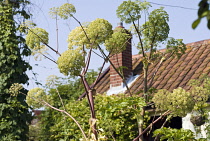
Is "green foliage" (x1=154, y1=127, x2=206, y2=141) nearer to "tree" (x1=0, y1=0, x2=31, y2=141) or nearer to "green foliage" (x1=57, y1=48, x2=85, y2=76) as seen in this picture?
"green foliage" (x1=57, y1=48, x2=85, y2=76)

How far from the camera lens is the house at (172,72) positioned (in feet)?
31.4

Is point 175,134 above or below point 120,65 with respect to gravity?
below

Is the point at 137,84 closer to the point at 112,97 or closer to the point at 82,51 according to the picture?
the point at 112,97

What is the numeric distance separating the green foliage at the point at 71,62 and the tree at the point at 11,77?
17.7 ft

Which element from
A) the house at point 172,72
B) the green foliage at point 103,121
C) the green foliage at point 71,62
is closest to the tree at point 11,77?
the green foliage at point 103,121

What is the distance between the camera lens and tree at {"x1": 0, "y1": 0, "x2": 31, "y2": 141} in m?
9.22

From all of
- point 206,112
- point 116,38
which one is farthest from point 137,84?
point 116,38

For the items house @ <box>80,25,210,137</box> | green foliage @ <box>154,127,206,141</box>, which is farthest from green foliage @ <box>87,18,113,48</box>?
house @ <box>80,25,210,137</box>

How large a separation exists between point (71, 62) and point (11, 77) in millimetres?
5852

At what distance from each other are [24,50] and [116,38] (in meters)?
5.03

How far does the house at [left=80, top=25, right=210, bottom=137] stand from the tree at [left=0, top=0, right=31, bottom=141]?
8.00 ft

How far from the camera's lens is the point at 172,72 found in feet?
34.4

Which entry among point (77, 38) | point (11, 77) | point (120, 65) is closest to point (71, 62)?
point (77, 38)

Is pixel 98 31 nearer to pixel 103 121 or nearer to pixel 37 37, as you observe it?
pixel 37 37
